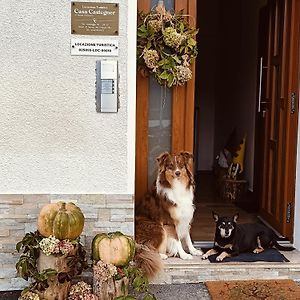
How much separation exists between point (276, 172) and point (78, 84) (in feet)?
6.79

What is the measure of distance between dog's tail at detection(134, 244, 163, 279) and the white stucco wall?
446 millimetres

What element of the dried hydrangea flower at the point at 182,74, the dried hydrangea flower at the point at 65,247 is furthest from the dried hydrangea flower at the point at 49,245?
the dried hydrangea flower at the point at 182,74

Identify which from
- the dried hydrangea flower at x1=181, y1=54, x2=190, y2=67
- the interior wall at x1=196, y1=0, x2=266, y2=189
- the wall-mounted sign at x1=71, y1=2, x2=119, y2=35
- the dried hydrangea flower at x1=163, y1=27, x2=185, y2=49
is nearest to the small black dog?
the dried hydrangea flower at x1=181, y1=54, x2=190, y2=67

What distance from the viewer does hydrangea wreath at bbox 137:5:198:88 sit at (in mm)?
3828

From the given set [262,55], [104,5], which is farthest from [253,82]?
[104,5]

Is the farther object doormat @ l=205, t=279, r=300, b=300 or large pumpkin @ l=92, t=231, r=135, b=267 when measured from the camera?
doormat @ l=205, t=279, r=300, b=300

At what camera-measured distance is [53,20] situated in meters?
3.46

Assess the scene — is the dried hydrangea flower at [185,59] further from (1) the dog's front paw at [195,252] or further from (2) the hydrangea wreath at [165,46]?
(1) the dog's front paw at [195,252]

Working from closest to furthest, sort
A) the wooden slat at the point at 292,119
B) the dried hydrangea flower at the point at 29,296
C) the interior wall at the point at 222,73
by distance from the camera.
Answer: the dried hydrangea flower at the point at 29,296
the wooden slat at the point at 292,119
the interior wall at the point at 222,73

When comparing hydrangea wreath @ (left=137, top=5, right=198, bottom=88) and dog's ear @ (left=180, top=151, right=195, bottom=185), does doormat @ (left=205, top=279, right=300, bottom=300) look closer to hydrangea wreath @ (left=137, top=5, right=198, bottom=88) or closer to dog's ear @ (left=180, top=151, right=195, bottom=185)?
dog's ear @ (left=180, top=151, right=195, bottom=185)

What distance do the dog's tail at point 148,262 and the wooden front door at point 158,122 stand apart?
2.03 feet

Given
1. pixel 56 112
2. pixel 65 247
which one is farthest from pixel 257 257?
pixel 56 112

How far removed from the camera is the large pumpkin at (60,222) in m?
3.23

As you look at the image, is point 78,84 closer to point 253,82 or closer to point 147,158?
point 147,158
